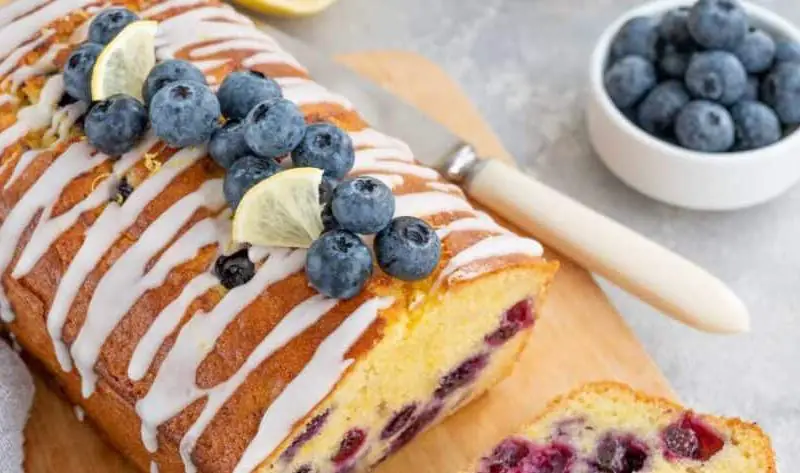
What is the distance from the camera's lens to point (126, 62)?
2.43 m

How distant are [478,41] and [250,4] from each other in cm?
82

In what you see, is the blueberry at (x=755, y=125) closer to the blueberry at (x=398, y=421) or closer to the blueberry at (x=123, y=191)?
the blueberry at (x=398, y=421)

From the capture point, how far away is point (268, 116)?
85.0 inches

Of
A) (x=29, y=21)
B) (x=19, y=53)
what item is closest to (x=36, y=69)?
(x=19, y=53)

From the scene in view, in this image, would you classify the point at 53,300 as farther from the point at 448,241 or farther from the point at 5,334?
the point at 448,241

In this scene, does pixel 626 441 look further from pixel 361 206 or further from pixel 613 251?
pixel 361 206

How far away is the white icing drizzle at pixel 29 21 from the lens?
8.75ft

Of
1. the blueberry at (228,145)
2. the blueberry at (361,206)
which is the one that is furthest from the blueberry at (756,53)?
the blueberry at (228,145)

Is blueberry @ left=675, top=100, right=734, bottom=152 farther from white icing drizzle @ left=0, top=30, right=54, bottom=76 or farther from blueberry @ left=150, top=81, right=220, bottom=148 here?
white icing drizzle @ left=0, top=30, right=54, bottom=76

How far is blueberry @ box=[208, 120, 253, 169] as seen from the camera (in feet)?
7.34

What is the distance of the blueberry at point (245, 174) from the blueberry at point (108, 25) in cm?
55

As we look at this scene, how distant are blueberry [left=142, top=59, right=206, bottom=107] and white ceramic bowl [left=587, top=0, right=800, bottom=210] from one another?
50.6 inches

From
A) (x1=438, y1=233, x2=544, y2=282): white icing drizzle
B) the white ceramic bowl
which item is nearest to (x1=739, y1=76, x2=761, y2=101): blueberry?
the white ceramic bowl

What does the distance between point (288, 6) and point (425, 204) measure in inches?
61.2
